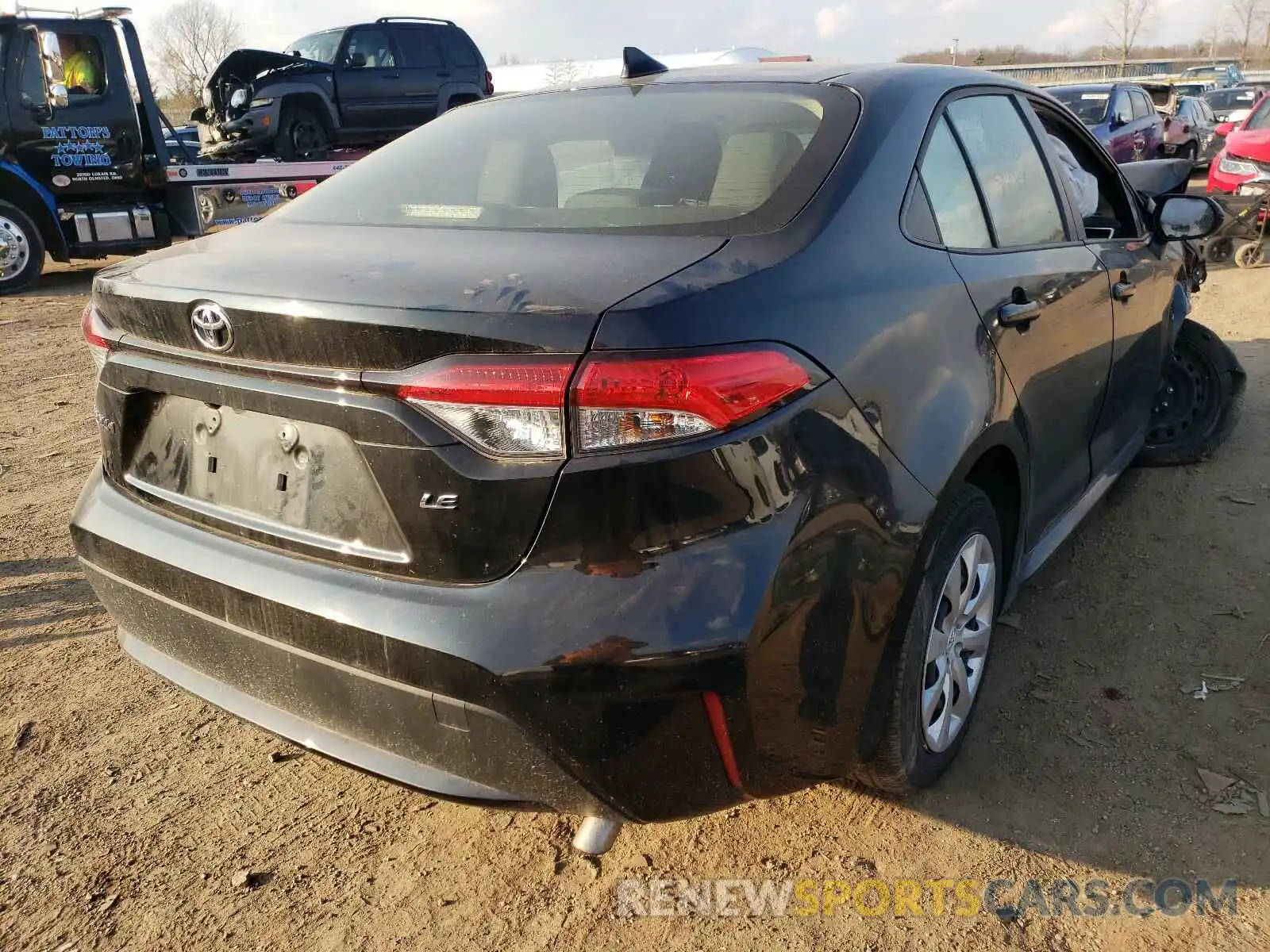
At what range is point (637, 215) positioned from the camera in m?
2.15

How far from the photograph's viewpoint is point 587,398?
63.7 inches

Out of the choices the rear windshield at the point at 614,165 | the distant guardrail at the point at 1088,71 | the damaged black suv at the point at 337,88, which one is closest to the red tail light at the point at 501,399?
the rear windshield at the point at 614,165

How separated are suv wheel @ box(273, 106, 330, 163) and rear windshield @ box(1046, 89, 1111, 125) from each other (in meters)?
9.68

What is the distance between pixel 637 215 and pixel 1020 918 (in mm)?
1674

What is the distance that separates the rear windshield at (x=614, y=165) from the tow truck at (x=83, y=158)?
323 inches

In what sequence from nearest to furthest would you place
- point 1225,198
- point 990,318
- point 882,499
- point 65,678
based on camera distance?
1. point 882,499
2. point 990,318
3. point 65,678
4. point 1225,198

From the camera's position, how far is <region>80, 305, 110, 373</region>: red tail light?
88.4 inches

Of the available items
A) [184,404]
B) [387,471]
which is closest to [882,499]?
[387,471]

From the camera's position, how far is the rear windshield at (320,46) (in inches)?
536

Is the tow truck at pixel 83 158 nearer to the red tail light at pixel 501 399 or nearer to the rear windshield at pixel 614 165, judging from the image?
the rear windshield at pixel 614 165

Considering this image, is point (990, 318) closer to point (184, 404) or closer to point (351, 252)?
point (351, 252)

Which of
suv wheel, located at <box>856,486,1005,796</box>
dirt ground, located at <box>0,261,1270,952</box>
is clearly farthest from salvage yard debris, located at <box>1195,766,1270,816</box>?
suv wheel, located at <box>856,486,1005,796</box>

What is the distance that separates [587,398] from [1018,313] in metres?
1.37

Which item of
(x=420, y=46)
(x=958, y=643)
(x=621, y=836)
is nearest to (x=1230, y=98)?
(x=420, y=46)
